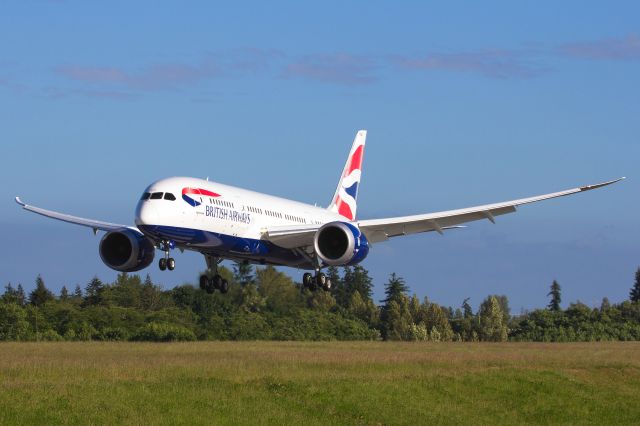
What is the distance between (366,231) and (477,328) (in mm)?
38997

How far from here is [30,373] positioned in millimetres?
48531

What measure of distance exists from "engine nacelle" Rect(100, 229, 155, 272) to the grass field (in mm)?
4175

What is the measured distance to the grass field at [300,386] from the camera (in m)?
43.4

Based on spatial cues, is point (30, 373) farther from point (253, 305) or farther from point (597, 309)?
point (597, 309)

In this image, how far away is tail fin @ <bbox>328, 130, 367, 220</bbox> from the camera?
66.4 meters

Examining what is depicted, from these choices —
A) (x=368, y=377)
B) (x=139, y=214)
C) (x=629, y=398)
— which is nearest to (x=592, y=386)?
(x=629, y=398)

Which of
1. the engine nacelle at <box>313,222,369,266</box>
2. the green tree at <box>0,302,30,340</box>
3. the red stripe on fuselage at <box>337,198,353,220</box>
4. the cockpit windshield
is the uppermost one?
the red stripe on fuselage at <box>337,198,353,220</box>

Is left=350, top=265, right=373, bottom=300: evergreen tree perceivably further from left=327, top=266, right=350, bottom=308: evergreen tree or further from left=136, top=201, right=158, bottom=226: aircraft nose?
left=136, top=201, right=158, bottom=226: aircraft nose

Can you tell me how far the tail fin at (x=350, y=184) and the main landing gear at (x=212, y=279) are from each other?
33.1 ft

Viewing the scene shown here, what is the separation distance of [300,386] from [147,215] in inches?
343

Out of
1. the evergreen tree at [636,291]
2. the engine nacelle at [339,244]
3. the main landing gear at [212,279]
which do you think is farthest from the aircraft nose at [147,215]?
the evergreen tree at [636,291]

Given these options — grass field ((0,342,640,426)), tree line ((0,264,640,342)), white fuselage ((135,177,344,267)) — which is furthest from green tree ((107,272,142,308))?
white fuselage ((135,177,344,267))

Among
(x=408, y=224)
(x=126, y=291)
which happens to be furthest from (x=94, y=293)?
(x=408, y=224)

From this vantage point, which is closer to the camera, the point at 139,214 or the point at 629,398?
the point at 139,214
